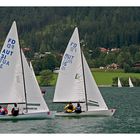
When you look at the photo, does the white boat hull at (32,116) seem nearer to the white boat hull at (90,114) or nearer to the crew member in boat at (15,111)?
the crew member in boat at (15,111)

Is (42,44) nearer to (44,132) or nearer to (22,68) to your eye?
(22,68)

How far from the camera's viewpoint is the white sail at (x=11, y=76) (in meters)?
35.9

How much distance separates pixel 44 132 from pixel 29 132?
70cm

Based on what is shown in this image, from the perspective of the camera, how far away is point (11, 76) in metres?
36.2

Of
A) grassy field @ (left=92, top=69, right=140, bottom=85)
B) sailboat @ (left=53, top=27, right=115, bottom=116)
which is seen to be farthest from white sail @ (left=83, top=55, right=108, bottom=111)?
grassy field @ (left=92, top=69, right=140, bottom=85)

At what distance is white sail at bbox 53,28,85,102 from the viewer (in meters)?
37.7

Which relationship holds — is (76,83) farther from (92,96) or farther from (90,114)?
(90,114)

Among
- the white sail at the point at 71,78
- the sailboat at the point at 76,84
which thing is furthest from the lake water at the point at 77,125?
the white sail at the point at 71,78

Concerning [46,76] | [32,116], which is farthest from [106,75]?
[32,116]

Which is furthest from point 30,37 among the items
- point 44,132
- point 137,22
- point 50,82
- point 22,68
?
point 44,132

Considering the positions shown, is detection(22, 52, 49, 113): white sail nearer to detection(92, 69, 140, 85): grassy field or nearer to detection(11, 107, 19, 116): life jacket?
detection(11, 107, 19, 116): life jacket

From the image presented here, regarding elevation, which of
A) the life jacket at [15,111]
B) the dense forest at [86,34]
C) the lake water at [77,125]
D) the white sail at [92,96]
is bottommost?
the lake water at [77,125]

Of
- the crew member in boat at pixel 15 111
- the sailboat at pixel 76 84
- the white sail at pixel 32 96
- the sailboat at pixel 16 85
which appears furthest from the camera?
the sailboat at pixel 76 84

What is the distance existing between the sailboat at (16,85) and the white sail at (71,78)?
1822 mm
